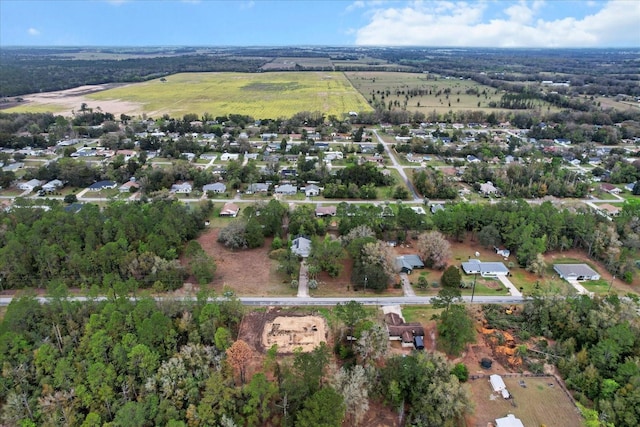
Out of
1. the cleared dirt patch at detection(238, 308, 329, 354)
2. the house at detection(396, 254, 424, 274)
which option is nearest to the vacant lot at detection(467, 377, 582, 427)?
the cleared dirt patch at detection(238, 308, 329, 354)

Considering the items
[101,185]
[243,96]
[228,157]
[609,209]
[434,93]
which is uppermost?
[434,93]

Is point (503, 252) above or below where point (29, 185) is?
below

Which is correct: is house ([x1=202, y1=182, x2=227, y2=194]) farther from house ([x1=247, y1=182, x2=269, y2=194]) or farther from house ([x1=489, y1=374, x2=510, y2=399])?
house ([x1=489, y1=374, x2=510, y2=399])

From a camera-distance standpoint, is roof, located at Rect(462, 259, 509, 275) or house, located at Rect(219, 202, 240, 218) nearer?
roof, located at Rect(462, 259, 509, 275)

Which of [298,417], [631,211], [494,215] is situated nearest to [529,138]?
[631,211]

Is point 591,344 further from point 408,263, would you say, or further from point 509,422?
point 408,263

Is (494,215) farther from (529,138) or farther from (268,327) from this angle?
(529,138)

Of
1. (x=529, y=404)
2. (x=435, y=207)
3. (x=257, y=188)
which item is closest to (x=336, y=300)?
(x=529, y=404)
